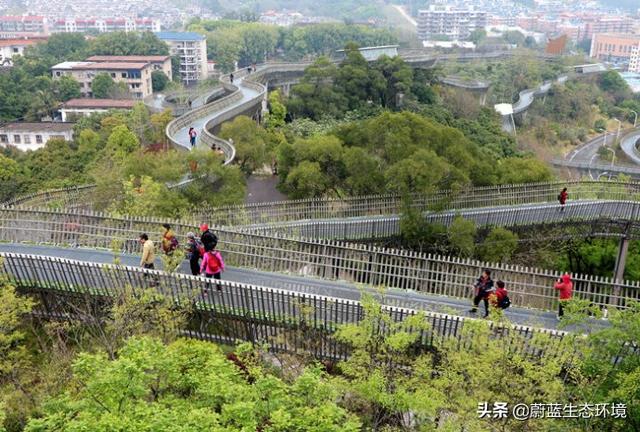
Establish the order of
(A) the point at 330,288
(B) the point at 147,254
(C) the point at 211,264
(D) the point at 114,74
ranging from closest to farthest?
(C) the point at 211,264 → (B) the point at 147,254 → (A) the point at 330,288 → (D) the point at 114,74

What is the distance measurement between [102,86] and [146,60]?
1329cm

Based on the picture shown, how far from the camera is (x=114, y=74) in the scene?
243 ft

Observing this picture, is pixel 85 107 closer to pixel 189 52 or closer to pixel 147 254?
pixel 189 52

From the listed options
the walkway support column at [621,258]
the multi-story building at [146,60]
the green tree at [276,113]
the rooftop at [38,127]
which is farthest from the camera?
the multi-story building at [146,60]

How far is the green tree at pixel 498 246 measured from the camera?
19.1 metres

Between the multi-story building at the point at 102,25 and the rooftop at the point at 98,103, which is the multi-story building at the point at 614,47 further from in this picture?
the multi-story building at the point at 102,25

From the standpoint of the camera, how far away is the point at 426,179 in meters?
18.9

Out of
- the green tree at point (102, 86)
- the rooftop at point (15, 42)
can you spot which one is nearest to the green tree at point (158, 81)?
the green tree at point (102, 86)

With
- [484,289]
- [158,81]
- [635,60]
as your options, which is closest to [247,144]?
[484,289]

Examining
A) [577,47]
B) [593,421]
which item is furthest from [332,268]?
[577,47]

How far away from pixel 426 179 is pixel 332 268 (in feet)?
22.1

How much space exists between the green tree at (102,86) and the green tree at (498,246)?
190ft

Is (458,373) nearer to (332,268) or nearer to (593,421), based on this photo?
(593,421)

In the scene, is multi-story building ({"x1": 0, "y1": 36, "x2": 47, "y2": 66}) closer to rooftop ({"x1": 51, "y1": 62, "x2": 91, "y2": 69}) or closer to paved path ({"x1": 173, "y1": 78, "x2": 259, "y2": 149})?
rooftop ({"x1": 51, "y1": 62, "x2": 91, "y2": 69})
